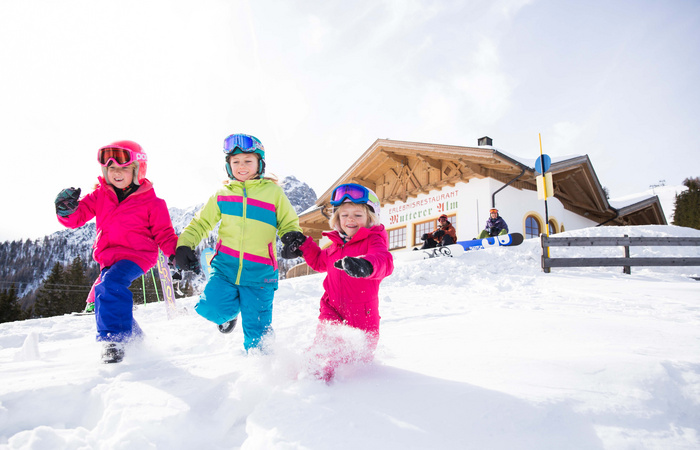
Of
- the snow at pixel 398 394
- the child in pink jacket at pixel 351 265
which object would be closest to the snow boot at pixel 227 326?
the snow at pixel 398 394

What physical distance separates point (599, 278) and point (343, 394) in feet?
26.5

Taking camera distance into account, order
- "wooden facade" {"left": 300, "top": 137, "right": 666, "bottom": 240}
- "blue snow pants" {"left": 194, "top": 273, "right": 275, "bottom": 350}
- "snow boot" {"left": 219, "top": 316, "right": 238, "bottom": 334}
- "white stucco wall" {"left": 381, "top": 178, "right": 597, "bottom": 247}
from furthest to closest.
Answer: "white stucco wall" {"left": 381, "top": 178, "right": 597, "bottom": 247} → "wooden facade" {"left": 300, "top": 137, "right": 666, "bottom": 240} → "snow boot" {"left": 219, "top": 316, "right": 238, "bottom": 334} → "blue snow pants" {"left": 194, "top": 273, "right": 275, "bottom": 350}

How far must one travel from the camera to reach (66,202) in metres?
2.94

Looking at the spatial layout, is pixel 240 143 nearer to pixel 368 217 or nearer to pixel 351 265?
pixel 368 217

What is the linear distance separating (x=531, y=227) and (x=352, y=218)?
1394 centimetres

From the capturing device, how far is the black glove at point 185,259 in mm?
2750

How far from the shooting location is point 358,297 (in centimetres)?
253

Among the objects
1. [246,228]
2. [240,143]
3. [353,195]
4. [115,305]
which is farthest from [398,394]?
[240,143]

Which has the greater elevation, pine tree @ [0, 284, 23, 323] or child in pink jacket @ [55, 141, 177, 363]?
child in pink jacket @ [55, 141, 177, 363]

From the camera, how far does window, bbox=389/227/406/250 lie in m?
17.0

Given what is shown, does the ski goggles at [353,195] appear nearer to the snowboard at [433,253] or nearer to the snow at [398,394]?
the snow at [398,394]

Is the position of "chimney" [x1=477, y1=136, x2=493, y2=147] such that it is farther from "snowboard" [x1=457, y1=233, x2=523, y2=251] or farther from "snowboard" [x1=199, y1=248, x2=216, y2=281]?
"snowboard" [x1=199, y1=248, x2=216, y2=281]

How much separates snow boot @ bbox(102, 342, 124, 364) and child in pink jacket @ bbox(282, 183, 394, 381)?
1.30 metres

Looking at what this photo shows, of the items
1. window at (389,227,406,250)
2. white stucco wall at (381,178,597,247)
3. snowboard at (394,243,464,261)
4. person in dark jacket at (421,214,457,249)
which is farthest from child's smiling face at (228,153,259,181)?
window at (389,227,406,250)
